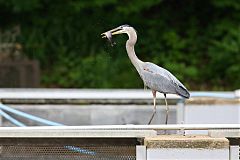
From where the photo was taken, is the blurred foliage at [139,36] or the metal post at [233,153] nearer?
the metal post at [233,153]

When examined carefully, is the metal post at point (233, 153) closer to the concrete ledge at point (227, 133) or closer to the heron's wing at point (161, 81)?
the concrete ledge at point (227, 133)

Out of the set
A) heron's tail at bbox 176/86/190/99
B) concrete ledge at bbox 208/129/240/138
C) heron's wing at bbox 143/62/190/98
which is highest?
heron's wing at bbox 143/62/190/98

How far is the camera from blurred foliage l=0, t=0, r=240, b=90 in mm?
12609

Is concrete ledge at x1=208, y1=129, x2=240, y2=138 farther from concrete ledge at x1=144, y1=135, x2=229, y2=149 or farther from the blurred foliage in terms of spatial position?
the blurred foliage

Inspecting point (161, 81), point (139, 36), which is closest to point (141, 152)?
point (161, 81)

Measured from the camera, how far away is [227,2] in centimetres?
1275

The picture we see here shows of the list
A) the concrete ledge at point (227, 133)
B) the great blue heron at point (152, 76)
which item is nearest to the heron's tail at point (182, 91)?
the great blue heron at point (152, 76)

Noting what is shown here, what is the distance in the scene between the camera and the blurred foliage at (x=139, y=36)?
41.4 ft

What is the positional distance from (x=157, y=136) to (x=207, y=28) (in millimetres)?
10552

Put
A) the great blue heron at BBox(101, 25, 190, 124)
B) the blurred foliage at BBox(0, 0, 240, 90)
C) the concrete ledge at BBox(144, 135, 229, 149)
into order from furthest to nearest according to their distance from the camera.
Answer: the blurred foliage at BBox(0, 0, 240, 90)
the great blue heron at BBox(101, 25, 190, 124)
the concrete ledge at BBox(144, 135, 229, 149)

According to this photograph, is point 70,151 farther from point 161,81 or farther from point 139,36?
point 139,36

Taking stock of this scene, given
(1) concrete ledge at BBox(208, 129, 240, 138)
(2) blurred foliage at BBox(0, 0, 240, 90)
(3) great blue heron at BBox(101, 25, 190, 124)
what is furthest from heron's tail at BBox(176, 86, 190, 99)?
(2) blurred foliage at BBox(0, 0, 240, 90)

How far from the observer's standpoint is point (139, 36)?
13422mm

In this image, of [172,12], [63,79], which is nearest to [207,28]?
[172,12]
